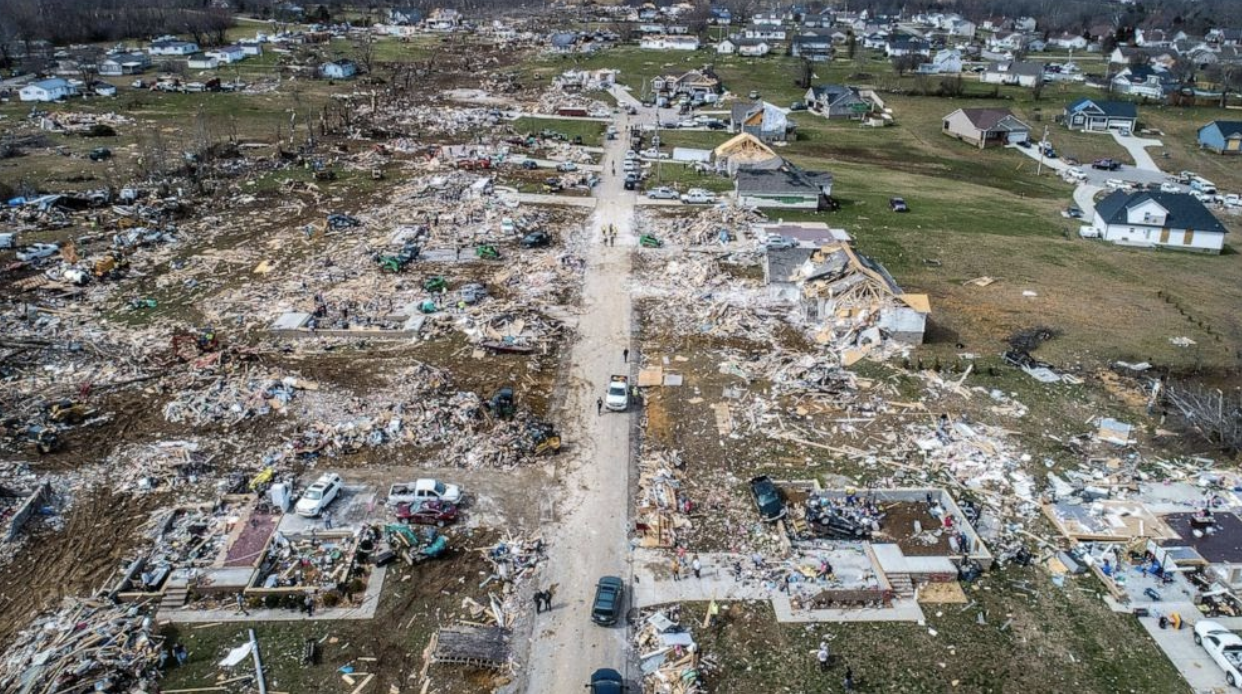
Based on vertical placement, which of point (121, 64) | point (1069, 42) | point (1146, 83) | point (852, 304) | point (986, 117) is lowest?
point (852, 304)

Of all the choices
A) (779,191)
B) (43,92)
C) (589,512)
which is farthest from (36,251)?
(43,92)

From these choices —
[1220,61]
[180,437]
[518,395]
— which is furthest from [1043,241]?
[1220,61]

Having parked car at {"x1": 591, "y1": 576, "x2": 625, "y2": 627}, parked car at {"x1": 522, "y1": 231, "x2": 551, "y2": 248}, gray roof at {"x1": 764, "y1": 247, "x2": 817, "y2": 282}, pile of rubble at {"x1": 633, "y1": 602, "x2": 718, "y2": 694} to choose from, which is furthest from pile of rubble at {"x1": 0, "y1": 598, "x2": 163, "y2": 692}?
gray roof at {"x1": 764, "y1": 247, "x2": 817, "y2": 282}

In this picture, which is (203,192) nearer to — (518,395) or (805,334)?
(518,395)

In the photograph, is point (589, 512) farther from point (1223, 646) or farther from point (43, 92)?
point (43, 92)

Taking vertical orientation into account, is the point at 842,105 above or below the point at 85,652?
above

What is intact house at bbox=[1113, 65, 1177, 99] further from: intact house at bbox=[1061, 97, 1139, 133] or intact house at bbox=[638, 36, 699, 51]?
intact house at bbox=[638, 36, 699, 51]
